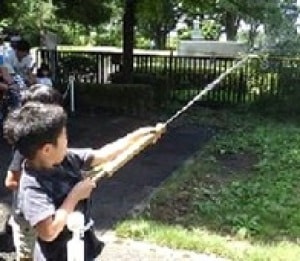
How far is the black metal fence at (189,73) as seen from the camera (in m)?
12.0

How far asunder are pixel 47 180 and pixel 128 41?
426 inches

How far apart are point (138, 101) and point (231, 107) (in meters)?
1.94

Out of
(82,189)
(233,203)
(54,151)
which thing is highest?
(54,151)

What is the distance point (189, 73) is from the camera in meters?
13.1

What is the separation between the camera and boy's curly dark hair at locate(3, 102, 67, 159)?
2.20 metres

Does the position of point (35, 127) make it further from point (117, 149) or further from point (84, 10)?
point (84, 10)

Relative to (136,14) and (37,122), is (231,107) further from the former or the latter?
(37,122)

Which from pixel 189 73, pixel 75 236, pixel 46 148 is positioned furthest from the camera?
pixel 189 73

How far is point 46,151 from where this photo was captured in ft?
7.37

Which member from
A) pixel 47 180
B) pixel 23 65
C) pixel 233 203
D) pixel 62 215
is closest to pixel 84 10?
pixel 23 65

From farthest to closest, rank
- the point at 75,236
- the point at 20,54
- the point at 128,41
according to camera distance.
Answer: the point at 128,41
the point at 20,54
the point at 75,236

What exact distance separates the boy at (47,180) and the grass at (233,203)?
2.52 metres

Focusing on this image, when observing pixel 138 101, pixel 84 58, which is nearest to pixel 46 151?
pixel 138 101

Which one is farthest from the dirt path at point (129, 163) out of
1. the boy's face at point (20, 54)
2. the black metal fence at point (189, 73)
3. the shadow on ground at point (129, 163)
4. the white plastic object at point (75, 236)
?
the white plastic object at point (75, 236)
